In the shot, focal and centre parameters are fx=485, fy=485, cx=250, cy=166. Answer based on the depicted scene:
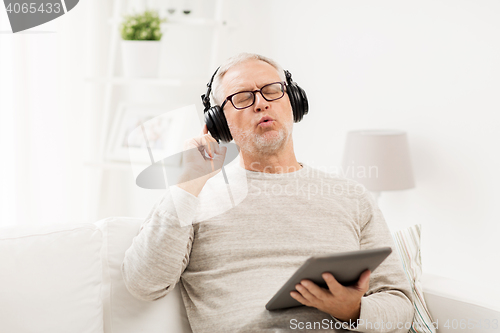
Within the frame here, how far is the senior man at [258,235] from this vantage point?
1.14 metres

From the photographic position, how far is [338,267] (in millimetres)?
953

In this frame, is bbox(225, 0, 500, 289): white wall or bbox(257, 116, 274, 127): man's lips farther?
bbox(225, 0, 500, 289): white wall

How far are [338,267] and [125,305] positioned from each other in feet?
1.86

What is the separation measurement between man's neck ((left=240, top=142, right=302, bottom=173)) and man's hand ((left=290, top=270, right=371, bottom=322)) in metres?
0.45

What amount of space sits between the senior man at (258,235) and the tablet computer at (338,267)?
0.8 inches

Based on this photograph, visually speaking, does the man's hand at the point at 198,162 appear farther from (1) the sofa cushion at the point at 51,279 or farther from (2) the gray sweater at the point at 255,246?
(1) the sofa cushion at the point at 51,279

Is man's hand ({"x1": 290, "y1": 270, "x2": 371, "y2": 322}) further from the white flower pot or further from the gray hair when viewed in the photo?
the white flower pot

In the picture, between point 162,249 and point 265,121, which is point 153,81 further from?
point 162,249

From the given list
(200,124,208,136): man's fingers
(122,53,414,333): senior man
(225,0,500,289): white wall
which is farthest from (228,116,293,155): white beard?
(225,0,500,289): white wall

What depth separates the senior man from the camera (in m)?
1.14

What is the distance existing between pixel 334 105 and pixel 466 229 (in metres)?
0.82

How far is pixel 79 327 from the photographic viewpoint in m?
1.11

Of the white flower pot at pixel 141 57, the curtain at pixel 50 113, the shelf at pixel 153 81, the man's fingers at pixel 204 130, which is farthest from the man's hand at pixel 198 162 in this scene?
the curtain at pixel 50 113

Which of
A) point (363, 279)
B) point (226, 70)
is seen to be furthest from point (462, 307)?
point (226, 70)
